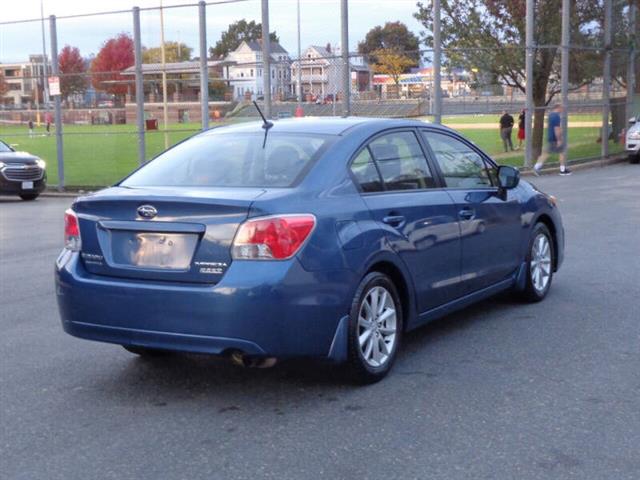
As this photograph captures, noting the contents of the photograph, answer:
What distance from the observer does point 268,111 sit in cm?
2117

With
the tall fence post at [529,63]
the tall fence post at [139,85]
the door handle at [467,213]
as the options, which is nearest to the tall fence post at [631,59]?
the tall fence post at [529,63]

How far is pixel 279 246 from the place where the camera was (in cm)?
501

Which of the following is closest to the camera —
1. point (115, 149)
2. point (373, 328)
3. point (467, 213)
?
point (373, 328)

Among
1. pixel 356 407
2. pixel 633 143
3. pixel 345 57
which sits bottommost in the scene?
pixel 356 407

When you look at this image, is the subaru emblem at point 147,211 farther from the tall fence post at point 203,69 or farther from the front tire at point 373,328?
the tall fence post at point 203,69

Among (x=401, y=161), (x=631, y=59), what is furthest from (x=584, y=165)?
(x=401, y=161)

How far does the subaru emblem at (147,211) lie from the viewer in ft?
17.1

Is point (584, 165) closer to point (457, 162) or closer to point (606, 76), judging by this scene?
point (606, 76)

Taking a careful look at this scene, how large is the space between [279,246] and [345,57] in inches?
652

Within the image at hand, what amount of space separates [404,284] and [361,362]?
2.35ft

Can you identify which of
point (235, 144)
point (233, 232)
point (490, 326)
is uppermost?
point (235, 144)

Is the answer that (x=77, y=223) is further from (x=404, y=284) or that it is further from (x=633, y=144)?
(x=633, y=144)

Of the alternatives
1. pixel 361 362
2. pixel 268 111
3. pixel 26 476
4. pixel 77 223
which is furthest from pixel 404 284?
pixel 268 111

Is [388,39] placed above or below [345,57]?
above
